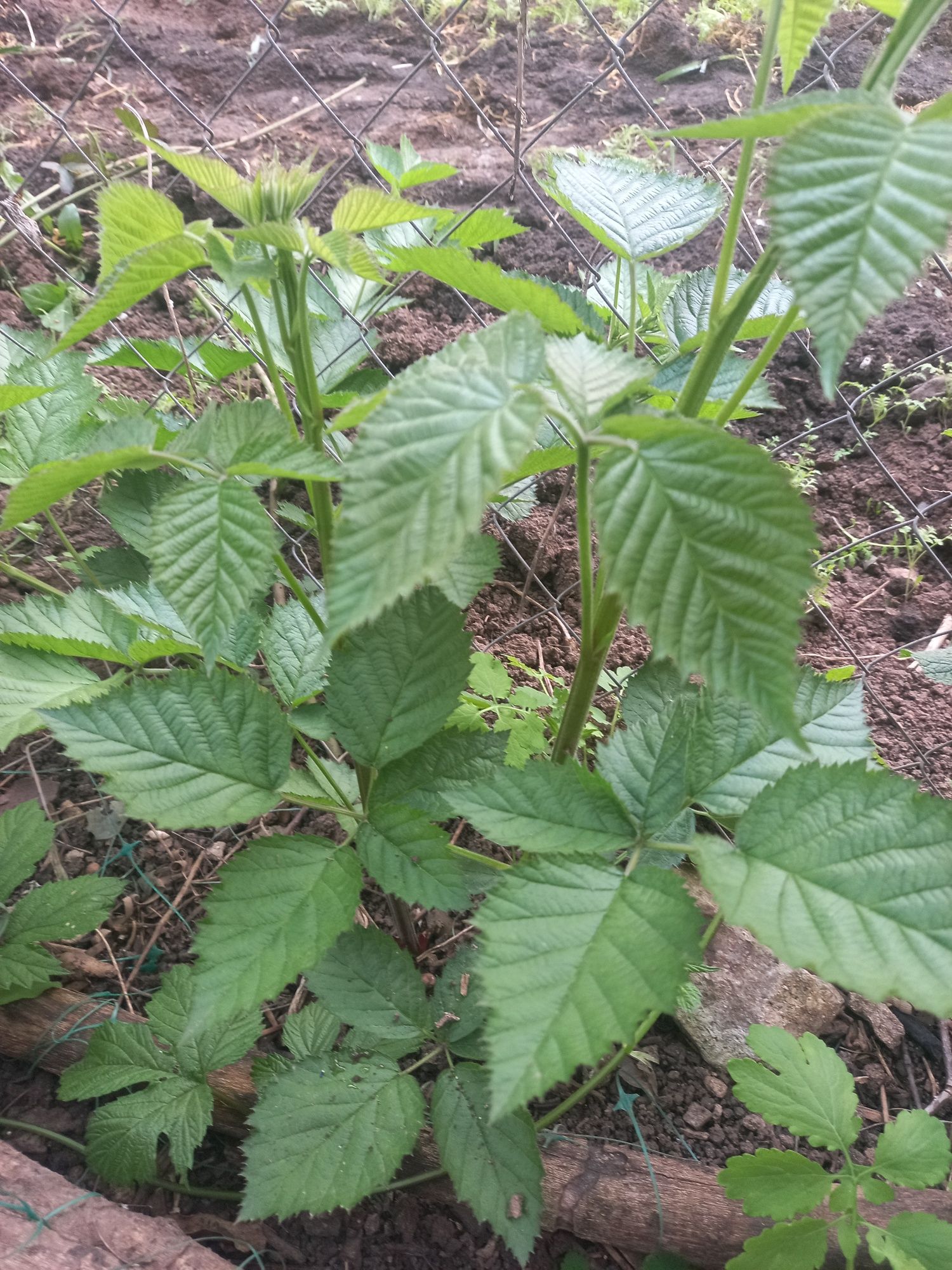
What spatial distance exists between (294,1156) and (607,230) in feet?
4.11

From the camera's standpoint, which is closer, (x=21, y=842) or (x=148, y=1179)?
(x=148, y=1179)

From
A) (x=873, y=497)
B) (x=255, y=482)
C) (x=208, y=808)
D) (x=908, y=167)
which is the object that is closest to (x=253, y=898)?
(x=208, y=808)

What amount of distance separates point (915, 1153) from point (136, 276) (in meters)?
1.37

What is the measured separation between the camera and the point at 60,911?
4.36 ft

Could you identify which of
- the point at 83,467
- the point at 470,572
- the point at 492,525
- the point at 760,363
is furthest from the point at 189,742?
the point at 492,525

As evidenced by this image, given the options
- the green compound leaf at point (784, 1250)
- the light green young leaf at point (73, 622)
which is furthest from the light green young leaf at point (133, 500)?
the green compound leaf at point (784, 1250)

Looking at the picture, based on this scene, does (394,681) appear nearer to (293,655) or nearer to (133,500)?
(293,655)

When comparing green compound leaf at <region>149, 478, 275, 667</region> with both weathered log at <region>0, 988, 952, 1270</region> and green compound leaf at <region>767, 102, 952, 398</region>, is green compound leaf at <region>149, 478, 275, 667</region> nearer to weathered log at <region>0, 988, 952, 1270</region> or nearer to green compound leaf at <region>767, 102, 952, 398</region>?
green compound leaf at <region>767, 102, 952, 398</region>

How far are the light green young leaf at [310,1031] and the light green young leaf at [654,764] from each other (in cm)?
61

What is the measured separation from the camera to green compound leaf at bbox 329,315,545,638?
1.99 feet

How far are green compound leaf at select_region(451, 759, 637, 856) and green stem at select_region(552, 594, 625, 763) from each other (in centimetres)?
11

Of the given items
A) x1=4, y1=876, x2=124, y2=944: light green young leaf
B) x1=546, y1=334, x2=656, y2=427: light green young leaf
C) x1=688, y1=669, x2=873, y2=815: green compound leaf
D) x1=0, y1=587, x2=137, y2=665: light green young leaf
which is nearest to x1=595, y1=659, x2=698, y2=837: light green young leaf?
x1=688, y1=669, x2=873, y2=815: green compound leaf

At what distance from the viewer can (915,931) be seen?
73 centimetres

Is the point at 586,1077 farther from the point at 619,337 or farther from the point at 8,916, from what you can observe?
the point at 619,337
